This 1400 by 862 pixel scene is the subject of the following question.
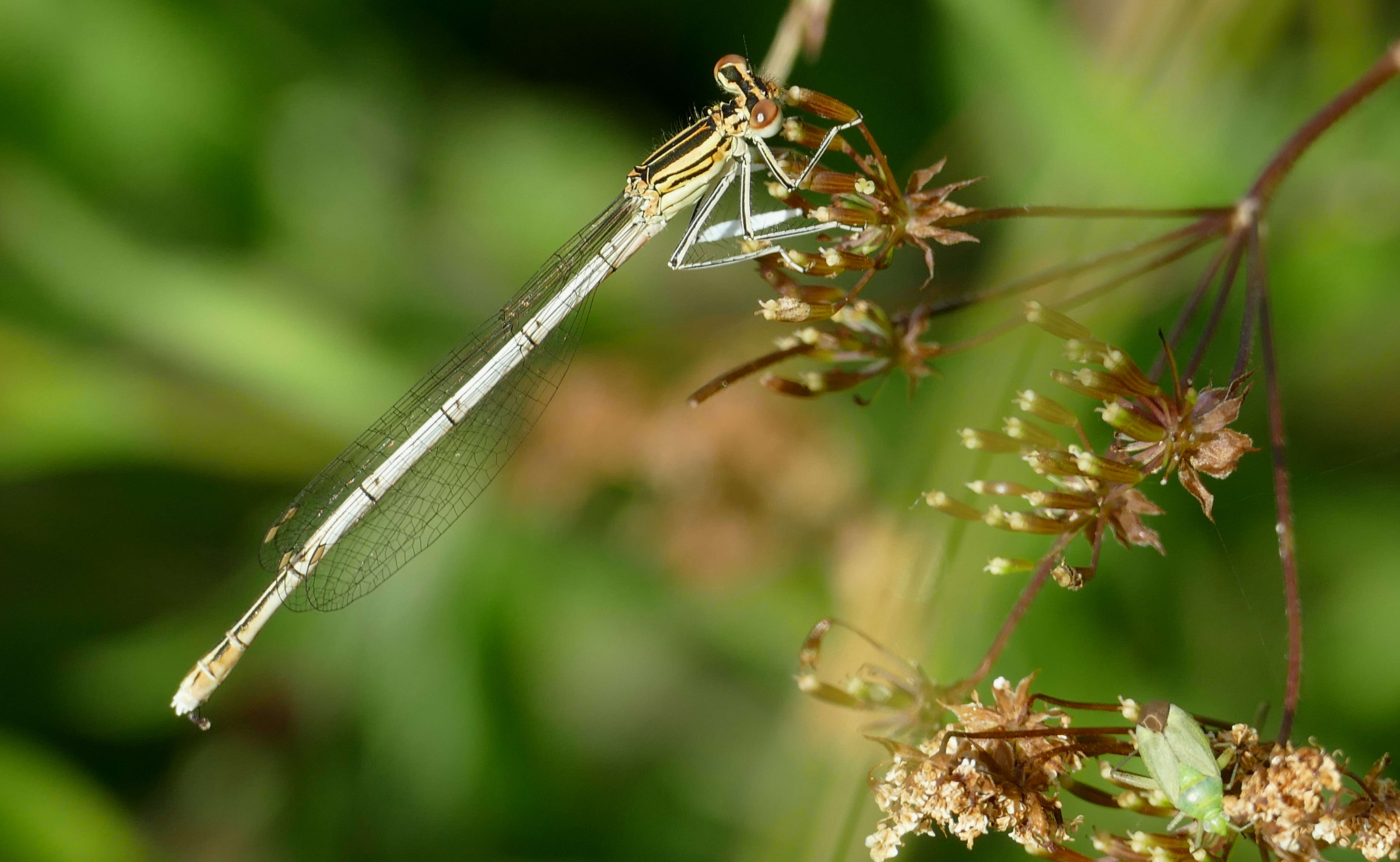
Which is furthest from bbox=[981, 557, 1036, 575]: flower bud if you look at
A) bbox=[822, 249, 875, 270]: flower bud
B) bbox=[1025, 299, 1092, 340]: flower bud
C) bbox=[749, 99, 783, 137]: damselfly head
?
bbox=[749, 99, 783, 137]: damselfly head

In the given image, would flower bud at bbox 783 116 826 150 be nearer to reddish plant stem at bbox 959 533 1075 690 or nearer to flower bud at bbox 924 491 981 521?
flower bud at bbox 924 491 981 521

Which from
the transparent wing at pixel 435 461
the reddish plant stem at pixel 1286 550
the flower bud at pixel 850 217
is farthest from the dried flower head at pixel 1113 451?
the transparent wing at pixel 435 461

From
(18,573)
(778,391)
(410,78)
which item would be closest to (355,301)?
(410,78)

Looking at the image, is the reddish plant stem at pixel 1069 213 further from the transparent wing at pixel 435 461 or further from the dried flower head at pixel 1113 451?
the transparent wing at pixel 435 461

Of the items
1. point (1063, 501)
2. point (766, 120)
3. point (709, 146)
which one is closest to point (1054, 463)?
point (1063, 501)

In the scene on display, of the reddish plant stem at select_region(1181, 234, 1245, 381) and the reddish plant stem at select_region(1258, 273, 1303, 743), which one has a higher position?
the reddish plant stem at select_region(1181, 234, 1245, 381)

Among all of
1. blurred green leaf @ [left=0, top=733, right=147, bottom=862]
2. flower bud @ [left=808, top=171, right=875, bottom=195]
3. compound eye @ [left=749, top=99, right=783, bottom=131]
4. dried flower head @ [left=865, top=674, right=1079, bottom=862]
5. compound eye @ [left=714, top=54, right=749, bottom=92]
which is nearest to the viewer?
dried flower head @ [left=865, top=674, right=1079, bottom=862]

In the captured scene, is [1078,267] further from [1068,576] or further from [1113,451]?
[1068,576]
